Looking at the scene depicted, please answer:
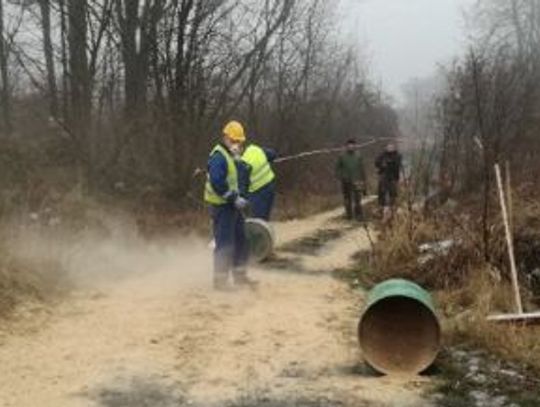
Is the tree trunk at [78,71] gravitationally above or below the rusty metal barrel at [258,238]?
above

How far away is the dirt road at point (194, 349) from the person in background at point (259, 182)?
6.07ft

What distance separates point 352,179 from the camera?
22.0m

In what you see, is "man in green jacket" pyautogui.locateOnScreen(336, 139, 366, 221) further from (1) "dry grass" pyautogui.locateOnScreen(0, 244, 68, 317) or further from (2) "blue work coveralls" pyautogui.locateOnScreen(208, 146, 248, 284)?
(1) "dry grass" pyautogui.locateOnScreen(0, 244, 68, 317)

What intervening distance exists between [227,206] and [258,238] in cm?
221

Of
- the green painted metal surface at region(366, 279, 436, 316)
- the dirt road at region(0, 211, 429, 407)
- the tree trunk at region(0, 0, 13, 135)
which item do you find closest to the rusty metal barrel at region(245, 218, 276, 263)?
the dirt road at region(0, 211, 429, 407)

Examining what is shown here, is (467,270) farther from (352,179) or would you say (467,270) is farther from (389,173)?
(352,179)

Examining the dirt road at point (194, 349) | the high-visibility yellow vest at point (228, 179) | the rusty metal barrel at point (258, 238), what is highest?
the high-visibility yellow vest at point (228, 179)

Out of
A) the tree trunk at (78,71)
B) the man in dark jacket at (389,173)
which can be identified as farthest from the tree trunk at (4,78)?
the man in dark jacket at (389,173)

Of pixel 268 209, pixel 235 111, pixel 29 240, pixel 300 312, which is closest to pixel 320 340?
pixel 300 312

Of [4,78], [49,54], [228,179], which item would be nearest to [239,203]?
[228,179]

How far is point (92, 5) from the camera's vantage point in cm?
2267

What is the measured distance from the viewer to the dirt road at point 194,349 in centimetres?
833

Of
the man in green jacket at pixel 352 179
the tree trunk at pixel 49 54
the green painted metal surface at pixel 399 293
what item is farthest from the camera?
the tree trunk at pixel 49 54

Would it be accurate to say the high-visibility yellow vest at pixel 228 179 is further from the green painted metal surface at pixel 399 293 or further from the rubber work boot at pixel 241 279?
the green painted metal surface at pixel 399 293
